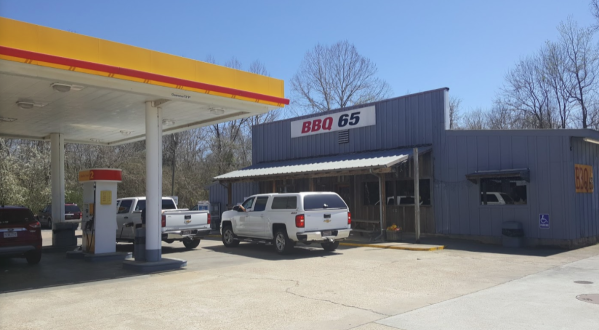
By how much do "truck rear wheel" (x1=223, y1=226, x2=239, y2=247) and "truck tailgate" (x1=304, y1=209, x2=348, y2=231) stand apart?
393 cm

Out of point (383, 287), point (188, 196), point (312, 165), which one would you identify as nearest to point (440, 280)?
point (383, 287)

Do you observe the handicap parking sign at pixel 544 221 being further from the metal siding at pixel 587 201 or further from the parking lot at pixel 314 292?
the parking lot at pixel 314 292

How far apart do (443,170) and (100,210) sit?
1244 centimetres

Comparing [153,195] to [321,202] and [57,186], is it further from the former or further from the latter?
[57,186]

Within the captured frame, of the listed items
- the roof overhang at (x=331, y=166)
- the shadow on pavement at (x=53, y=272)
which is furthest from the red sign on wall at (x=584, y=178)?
the shadow on pavement at (x=53, y=272)

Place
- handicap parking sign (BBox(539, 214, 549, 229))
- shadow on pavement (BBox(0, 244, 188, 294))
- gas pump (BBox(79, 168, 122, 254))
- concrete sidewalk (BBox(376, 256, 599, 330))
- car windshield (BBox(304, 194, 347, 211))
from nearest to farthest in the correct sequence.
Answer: concrete sidewalk (BBox(376, 256, 599, 330)) → shadow on pavement (BBox(0, 244, 188, 294)) → gas pump (BBox(79, 168, 122, 254)) → car windshield (BBox(304, 194, 347, 211)) → handicap parking sign (BBox(539, 214, 549, 229))

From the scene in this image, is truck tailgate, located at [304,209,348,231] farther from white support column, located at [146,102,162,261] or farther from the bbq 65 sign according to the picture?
the bbq 65 sign

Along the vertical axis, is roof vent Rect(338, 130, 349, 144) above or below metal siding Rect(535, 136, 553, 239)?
above

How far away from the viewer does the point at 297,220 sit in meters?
14.0

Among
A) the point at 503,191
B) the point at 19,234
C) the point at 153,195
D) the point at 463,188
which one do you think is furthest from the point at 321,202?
the point at 19,234

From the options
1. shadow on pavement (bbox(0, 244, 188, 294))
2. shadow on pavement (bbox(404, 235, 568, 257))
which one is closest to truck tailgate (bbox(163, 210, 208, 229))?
shadow on pavement (bbox(0, 244, 188, 294))

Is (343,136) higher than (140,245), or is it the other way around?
(343,136)

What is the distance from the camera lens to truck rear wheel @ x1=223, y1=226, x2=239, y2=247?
55.7 ft

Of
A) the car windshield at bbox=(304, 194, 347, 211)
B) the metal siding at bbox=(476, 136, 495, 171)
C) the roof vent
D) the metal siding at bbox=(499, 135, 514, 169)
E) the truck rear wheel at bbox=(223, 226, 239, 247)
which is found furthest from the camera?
→ the roof vent
